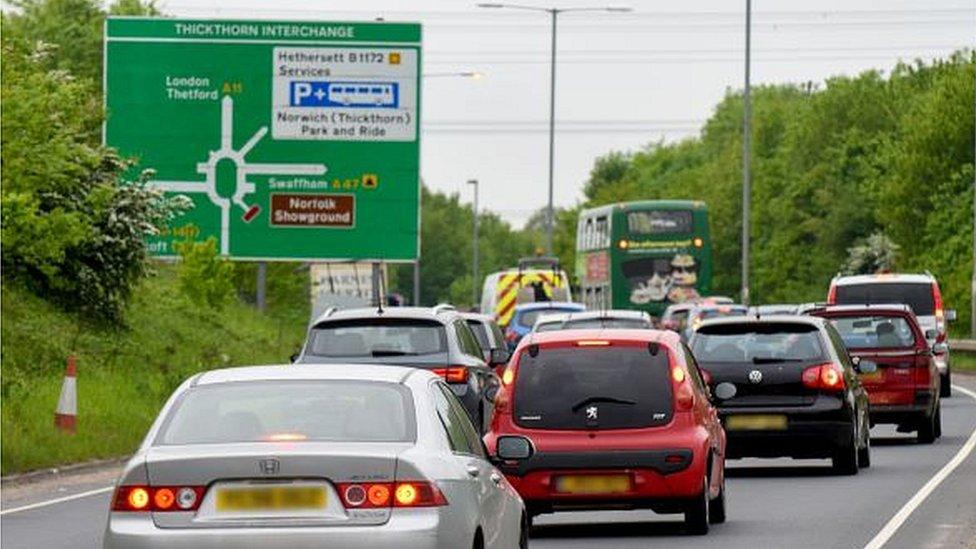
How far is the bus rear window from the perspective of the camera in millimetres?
78812

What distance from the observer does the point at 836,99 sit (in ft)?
458

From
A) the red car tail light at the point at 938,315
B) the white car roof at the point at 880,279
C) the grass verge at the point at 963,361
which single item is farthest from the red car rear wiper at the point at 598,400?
the grass verge at the point at 963,361

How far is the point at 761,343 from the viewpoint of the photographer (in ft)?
88.4

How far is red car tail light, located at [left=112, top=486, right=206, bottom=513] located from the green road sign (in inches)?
1492

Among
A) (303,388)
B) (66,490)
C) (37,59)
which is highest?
(37,59)

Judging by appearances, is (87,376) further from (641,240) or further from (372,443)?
(641,240)

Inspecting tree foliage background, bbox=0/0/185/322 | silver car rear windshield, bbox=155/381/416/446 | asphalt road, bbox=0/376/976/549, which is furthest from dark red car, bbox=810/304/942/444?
silver car rear windshield, bbox=155/381/416/446

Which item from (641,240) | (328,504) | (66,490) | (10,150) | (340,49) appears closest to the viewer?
(328,504)

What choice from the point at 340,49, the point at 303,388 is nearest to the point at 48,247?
the point at 340,49

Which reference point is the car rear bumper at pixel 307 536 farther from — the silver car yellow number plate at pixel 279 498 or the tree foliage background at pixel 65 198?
the tree foliage background at pixel 65 198

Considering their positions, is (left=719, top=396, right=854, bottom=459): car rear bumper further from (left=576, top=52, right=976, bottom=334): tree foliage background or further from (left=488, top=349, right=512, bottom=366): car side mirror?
(left=576, top=52, right=976, bottom=334): tree foliage background

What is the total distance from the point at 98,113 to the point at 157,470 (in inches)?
1240

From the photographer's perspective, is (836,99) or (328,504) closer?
(328,504)

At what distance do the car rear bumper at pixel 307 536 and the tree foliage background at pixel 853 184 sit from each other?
245 ft
